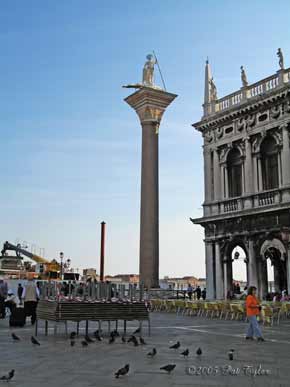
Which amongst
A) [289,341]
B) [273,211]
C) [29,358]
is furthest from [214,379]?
[273,211]

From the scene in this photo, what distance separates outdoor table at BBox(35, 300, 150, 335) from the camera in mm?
12320

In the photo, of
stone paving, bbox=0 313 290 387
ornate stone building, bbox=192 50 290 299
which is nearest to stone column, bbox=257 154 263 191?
ornate stone building, bbox=192 50 290 299

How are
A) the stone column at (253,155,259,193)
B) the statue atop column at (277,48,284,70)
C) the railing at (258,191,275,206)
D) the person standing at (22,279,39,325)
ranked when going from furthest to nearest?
1. the stone column at (253,155,259,193)
2. the statue atop column at (277,48,284,70)
3. the railing at (258,191,275,206)
4. the person standing at (22,279,39,325)

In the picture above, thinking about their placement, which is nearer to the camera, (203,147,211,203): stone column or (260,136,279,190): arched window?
(260,136,279,190): arched window

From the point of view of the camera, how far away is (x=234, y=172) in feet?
104

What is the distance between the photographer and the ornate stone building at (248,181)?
27812mm

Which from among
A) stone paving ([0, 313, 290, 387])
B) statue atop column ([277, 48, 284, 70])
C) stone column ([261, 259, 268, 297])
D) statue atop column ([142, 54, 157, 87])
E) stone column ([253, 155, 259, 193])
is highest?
statue atop column ([142, 54, 157, 87])

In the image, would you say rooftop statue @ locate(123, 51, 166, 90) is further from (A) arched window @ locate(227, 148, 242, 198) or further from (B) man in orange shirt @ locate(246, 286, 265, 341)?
(B) man in orange shirt @ locate(246, 286, 265, 341)

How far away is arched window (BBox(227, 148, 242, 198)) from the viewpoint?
103 feet

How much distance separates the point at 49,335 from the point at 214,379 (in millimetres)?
7081

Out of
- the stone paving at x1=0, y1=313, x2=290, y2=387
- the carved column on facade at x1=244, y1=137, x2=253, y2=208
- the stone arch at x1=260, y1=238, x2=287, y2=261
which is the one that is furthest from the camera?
the carved column on facade at x1=244, y1=137, x2=253, y2=208

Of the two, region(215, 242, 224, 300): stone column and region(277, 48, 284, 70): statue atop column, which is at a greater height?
region(277, 48, 284, 70): statue atop column

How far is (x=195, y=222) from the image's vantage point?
108ft

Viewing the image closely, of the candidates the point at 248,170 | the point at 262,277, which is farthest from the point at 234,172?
the point at 262,277
